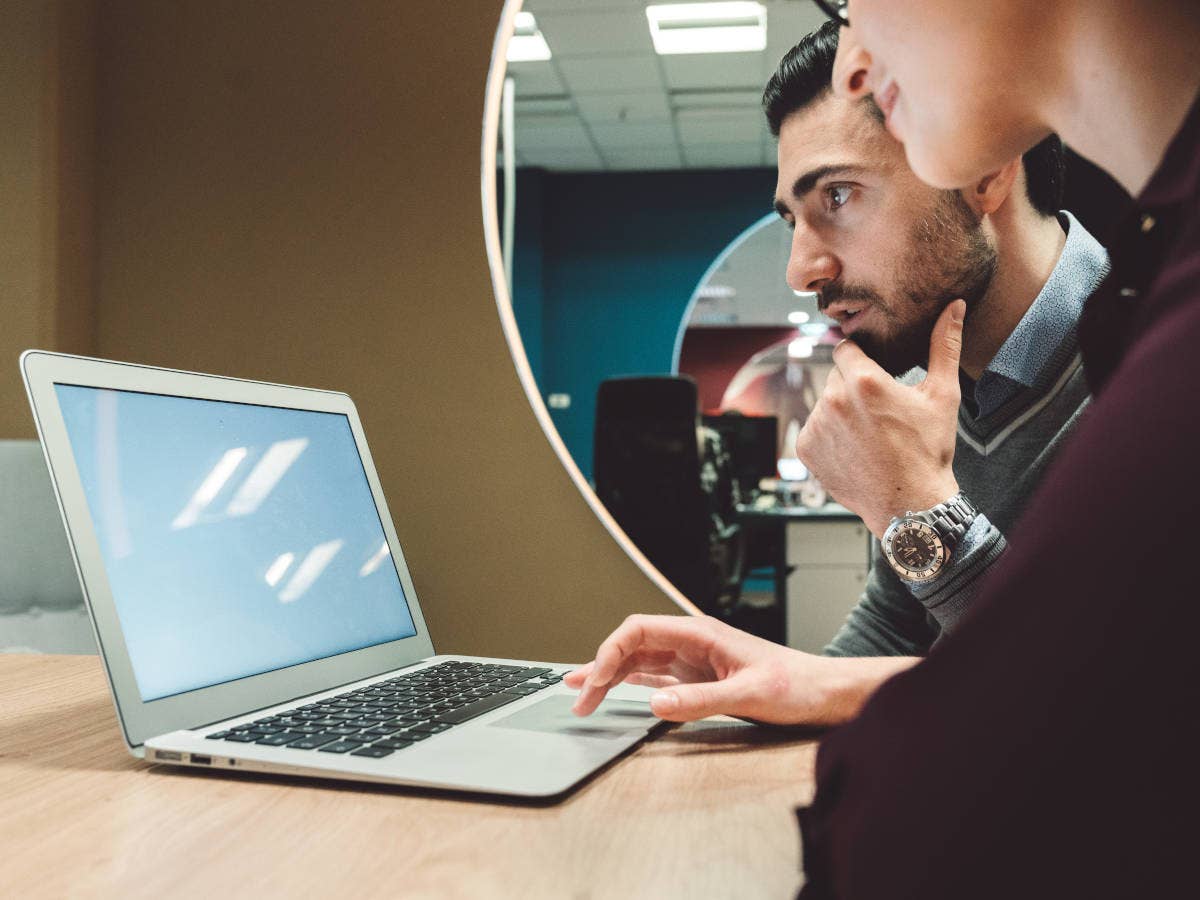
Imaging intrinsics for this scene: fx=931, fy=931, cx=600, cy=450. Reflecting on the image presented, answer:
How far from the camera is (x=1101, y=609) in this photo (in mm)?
236

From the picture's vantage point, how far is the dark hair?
122cm

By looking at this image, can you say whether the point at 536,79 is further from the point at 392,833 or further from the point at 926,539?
the point at 392,833

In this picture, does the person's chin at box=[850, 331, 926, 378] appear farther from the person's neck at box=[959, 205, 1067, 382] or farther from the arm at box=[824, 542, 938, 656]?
the arm at box=[824, 542, 938, 656]

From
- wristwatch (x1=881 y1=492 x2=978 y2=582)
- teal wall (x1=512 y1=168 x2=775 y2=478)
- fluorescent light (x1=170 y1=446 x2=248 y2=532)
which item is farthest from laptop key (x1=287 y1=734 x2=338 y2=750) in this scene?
teal wall (x1=512 y1=168 x2=775 y2=478)

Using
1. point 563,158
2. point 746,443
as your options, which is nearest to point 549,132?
point 563,158

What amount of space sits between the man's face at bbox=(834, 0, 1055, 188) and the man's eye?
59 cm

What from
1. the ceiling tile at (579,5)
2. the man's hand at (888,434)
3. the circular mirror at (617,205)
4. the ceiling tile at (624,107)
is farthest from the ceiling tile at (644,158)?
the man's hand at (888,434)

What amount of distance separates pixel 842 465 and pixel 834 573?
360 centimetres

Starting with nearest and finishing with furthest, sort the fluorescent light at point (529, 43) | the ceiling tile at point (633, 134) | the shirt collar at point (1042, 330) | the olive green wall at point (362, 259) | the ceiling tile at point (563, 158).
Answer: the shirt collar at point (1042, 330) → the olive green wall at point (362, 259) → the fluorescent light at point (529, 43) → the ceiling tile at point (633, 134) → the ceiling tile at point (563, 158)

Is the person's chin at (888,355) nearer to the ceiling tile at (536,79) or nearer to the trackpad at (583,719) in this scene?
the trackpad at (583,719)

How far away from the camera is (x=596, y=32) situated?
503 cm

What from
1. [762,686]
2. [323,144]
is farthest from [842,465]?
[323,144]

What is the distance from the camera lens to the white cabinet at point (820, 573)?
4.44 meters

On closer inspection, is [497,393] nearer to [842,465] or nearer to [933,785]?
[842,465]
